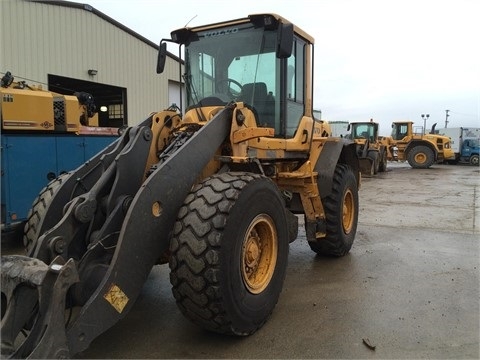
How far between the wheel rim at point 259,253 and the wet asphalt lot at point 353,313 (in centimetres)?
39

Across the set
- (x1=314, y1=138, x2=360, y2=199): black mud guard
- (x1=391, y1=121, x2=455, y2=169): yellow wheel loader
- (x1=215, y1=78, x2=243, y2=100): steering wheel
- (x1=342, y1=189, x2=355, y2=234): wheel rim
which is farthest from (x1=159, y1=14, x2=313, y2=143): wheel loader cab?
(x1=391, y1=121, x2=455, y2=169): yellow wheel loader

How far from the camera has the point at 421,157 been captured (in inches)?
1013

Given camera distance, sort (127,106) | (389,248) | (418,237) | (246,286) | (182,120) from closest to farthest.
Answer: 1. (246,286)
2. (182,120)
3. (389,248)
4. (418,237)
5. (127,106)

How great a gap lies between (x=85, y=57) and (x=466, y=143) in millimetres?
27955

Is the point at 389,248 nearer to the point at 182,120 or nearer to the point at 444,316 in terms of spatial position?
the point at 444,316

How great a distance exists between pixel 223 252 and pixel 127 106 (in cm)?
1346

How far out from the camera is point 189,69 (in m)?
4.79

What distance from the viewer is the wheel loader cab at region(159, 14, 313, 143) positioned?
435cm

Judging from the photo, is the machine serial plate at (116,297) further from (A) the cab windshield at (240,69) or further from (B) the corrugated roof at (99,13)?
(B) the corrugated roof at (99,13)

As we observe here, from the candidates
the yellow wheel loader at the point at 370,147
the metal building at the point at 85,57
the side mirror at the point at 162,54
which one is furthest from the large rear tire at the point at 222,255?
the yellow wheel loader at the point at 370,147

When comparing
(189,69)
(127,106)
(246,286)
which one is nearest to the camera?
(246,286)

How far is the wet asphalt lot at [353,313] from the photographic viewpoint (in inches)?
124

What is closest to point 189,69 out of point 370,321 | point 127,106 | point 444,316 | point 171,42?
point 171,42

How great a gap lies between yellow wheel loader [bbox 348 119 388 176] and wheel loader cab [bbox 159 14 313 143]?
1608 centimetres
